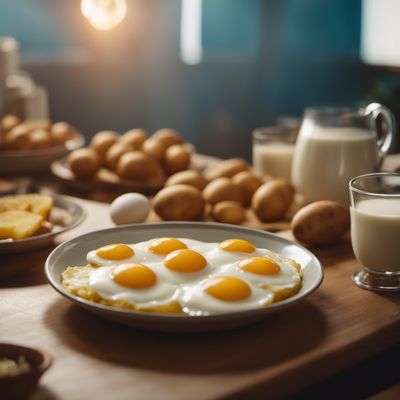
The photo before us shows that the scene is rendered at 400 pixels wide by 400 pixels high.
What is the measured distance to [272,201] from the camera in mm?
1473

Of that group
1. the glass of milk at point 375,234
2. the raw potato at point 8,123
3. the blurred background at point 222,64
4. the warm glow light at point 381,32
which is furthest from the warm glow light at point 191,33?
the glass of milk at point 375,234

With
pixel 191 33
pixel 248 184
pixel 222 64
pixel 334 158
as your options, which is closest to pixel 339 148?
pixel 334 158

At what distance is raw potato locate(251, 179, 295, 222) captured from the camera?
1.47 meters

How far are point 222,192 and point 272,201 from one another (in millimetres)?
133

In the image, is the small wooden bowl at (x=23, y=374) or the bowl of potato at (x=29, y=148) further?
the bowl of potato at (x=29, y=148)

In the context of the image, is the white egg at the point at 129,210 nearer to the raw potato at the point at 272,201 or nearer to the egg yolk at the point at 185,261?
the raw potato at the point at 272,201

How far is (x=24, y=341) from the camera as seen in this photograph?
2.97 ft

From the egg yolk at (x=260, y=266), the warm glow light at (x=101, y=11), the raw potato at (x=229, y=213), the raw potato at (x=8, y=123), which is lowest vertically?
the raw potato at (x=229, y=213)

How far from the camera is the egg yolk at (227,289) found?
2.91ft

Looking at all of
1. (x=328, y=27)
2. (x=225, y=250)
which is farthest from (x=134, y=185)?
(x=328, y=27)

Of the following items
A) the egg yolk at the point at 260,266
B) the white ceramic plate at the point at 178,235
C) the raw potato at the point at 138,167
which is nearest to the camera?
the white ceramic plate at the point at 178,235

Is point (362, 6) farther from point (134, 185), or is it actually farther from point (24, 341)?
point (24, 341)

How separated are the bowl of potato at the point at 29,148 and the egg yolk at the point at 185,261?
105cm

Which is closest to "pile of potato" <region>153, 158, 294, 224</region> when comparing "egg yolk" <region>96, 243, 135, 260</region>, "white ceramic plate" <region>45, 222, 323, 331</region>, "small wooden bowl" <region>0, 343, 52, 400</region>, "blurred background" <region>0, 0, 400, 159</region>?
"white ceramic plate" <region>45, 222, 323, 331</region>
